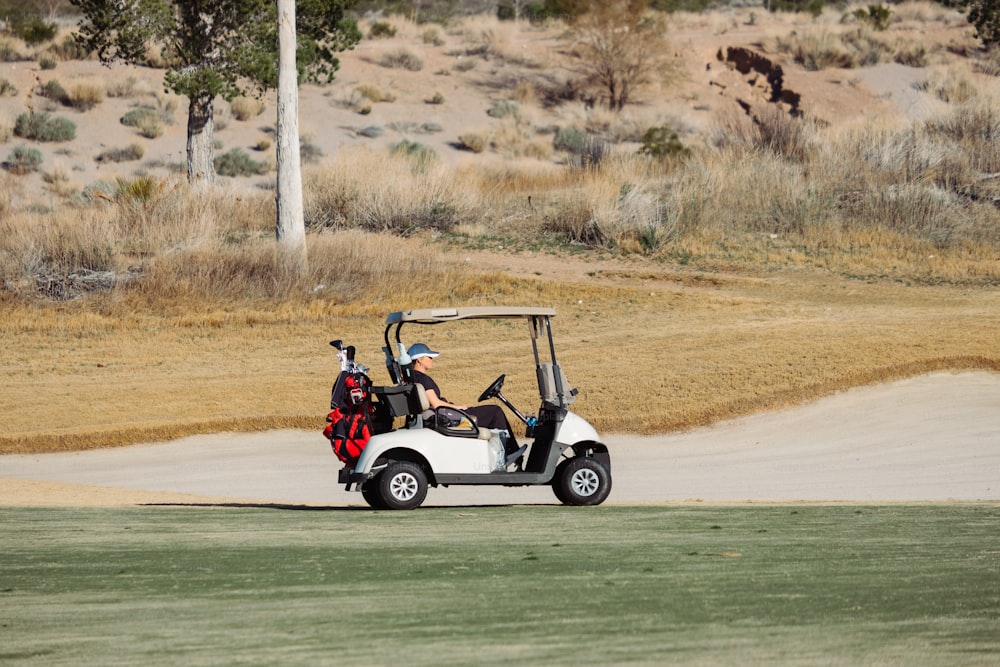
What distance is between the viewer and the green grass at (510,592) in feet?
16.6

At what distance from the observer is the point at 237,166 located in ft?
142

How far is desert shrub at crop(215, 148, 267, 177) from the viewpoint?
43219 millimetres

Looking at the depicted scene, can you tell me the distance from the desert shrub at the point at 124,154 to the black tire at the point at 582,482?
36.0m

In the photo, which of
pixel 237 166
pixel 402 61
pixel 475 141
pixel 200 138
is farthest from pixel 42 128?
pixel 402 61

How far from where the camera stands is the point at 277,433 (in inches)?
666

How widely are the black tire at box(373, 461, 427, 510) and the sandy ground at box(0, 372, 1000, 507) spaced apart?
2704 millimetres

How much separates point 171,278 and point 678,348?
30.6 ft

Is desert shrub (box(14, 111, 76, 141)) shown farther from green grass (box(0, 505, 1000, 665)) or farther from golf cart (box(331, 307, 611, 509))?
green grass (box(0, 505, 1000, 665))

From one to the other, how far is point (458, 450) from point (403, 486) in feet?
1.64

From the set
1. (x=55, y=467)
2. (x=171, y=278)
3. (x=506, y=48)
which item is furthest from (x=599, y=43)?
(x=55, y=467)

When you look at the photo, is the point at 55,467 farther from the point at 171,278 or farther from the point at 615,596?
the point at 615,596

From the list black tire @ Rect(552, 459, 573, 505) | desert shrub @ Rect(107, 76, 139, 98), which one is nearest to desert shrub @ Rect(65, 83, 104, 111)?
desert shrub @ Rect(107, 76, 139, 98)

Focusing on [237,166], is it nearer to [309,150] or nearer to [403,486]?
[309,150]

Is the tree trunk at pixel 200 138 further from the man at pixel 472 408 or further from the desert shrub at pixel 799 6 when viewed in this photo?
the desert shrub at pixel 799 6
